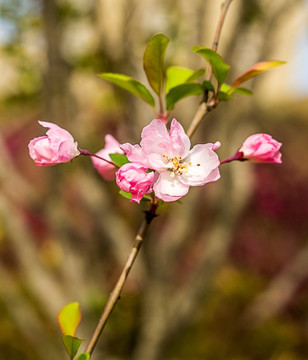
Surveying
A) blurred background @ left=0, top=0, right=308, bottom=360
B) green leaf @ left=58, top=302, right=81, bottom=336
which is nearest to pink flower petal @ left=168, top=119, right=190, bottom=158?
green leaf @ left=58, top=302, right=81, bottom=336

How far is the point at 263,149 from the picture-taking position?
464mm

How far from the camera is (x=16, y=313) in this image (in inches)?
95.3

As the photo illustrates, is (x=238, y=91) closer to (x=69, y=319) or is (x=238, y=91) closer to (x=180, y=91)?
(x=180, y=91)

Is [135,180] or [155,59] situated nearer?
[135,180]

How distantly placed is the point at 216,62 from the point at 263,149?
12cm

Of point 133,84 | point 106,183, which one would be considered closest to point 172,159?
point 133,84

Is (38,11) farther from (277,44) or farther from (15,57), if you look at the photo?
(277,44)

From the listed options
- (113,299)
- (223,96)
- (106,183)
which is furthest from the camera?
(106,183)

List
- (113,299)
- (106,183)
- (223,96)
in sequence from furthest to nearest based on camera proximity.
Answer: (106,183) → (223,96) → (113,299)

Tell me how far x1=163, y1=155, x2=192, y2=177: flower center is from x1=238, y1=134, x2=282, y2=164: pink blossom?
0.24ft

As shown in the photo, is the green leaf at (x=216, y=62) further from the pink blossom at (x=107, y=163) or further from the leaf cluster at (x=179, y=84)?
the pink blossom at (x=107, y=163)

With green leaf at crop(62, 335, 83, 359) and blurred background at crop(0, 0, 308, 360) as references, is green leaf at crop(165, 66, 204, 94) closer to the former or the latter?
green leaf at crop(62, 335, 83, 359)

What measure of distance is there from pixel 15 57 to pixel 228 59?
1023 mm

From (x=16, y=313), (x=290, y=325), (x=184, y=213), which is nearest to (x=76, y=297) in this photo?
(x=16, y=313)
